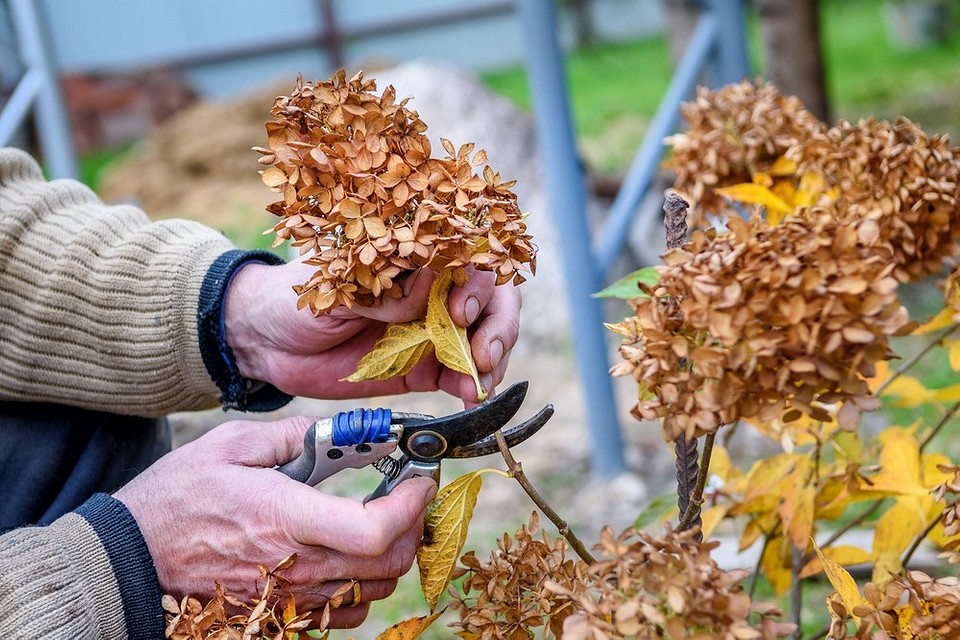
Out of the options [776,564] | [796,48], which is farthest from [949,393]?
[796,48]

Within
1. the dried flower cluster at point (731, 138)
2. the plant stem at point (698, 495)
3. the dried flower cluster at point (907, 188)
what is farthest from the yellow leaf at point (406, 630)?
the dried flower cluster at point (731, 138)

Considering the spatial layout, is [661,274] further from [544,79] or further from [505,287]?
[544,79]

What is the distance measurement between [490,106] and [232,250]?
3.34 meters

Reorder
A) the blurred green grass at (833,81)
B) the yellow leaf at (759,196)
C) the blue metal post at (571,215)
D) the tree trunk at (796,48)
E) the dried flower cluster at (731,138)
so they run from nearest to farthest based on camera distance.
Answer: the yellow leaf at (759,196) < the dried flower cluster at (731,138) < the blue metal post at (571,215) < the tree trunk at (796,48) < the blurred green grass at (833,81)

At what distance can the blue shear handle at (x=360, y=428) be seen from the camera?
A: 896 millimetres

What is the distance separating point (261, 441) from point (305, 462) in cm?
7

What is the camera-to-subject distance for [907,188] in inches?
37.9

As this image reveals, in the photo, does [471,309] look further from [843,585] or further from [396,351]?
[843,585]

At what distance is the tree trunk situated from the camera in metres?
3.21

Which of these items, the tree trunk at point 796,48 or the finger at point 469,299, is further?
the tree trunk at point 796,48

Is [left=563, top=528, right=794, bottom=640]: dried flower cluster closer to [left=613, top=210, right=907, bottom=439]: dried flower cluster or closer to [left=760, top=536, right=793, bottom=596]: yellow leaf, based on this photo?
[left=613, top=210, right=907, bottom=439]: dried flower cluster

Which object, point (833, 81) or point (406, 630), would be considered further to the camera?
point (833, 81)

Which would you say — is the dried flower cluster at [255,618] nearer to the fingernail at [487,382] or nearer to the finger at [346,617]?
the finger at [346,617]

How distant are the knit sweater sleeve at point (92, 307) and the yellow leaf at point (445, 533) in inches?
18.5
